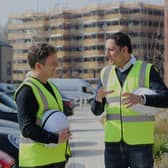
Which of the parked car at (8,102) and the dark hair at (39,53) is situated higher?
the dark hair at (39,53)

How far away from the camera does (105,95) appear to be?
532cm

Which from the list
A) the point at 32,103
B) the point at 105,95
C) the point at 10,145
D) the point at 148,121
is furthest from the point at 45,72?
the point at 10,145

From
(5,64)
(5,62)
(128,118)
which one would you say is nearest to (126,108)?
(128,118)

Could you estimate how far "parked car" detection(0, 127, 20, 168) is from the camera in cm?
541

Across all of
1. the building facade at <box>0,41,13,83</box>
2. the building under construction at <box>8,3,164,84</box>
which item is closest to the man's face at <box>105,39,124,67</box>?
the building facade at <box>0,41,13,83</box>

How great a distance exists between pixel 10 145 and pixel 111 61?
165 cm

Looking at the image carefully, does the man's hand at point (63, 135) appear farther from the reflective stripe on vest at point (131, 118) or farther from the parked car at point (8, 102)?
the parked car at point (8, 102)

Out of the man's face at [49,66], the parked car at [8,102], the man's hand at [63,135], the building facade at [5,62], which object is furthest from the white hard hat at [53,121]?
the building facade at [5,62]

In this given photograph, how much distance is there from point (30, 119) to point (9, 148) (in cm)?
178

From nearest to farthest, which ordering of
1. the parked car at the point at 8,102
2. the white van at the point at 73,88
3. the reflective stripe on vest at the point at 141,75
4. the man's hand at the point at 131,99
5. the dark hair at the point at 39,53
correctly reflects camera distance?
the dark hair at the point at 39,53, the man's hand at the point at 131,99, the reflective stripe on vest at the point at 141,75, the parked car at the point at 8,102, the white van at the point at 73,88

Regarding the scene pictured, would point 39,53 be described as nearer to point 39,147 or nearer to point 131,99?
point 39,147

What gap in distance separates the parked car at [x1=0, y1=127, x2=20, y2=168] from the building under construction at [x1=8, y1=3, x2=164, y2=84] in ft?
284

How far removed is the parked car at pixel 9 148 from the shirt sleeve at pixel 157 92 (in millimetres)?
1335

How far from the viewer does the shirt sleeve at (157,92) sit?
Result: 17.1ft
